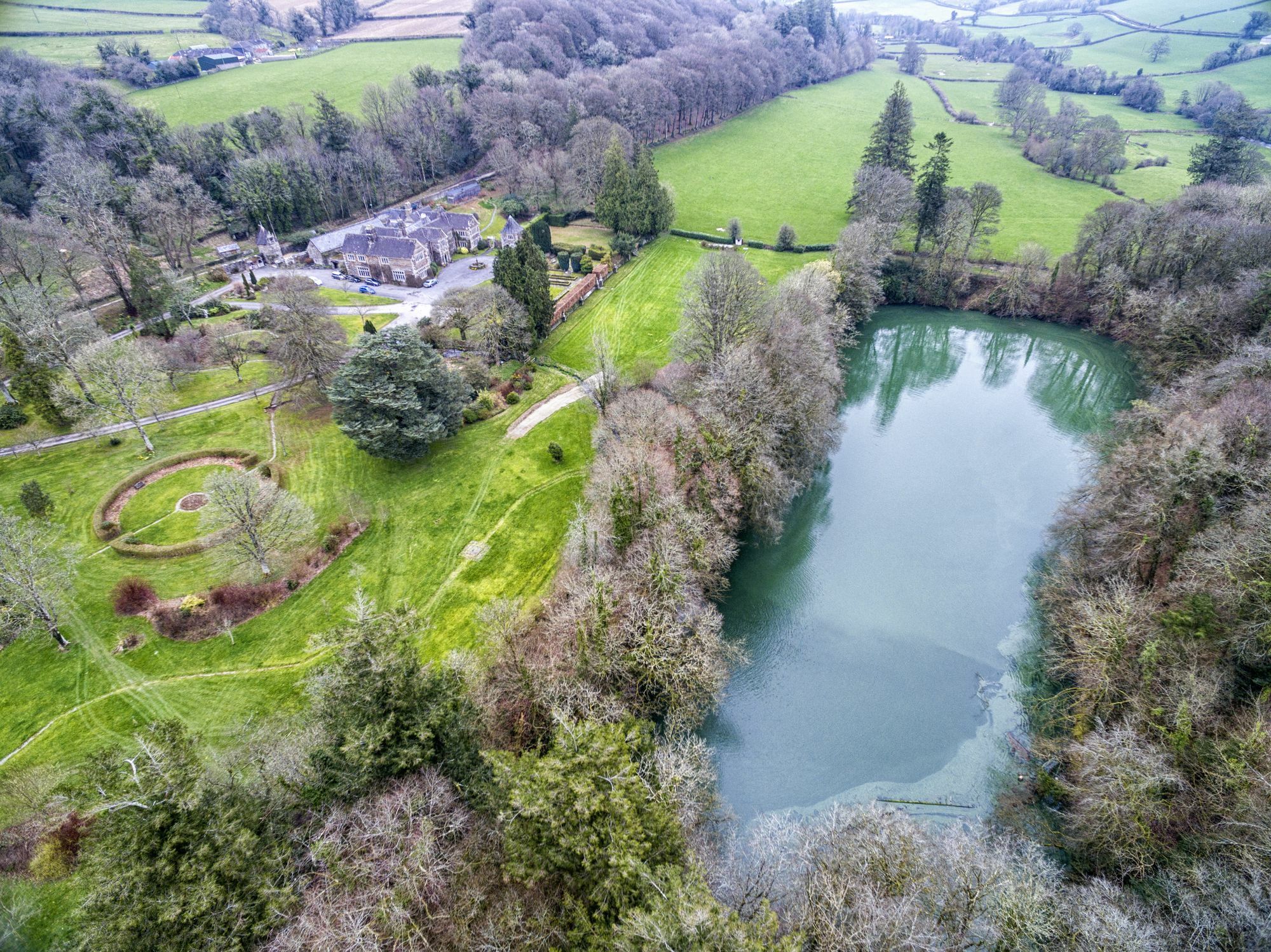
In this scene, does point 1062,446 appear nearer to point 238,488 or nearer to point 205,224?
A: point 238,488

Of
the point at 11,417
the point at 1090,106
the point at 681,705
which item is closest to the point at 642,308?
the point at 681,705

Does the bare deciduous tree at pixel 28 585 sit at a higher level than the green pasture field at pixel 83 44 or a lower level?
lower

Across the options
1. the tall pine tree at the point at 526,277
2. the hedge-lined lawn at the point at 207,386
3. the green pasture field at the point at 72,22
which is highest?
the green pasture field at the point at 72,22

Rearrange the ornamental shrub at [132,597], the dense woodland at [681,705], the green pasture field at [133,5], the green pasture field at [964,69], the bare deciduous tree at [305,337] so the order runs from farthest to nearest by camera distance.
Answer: the green pasture field at [964,69]
the green pasture field at [133,5]
the bare deciduous tree at [305,337]
the ornamental shrub at [132,597]
the dense woodland at [681,705]

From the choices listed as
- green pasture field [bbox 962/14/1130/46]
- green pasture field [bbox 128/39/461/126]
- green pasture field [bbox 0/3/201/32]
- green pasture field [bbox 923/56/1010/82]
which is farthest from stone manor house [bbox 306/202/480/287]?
green pasture field [bbox 962/14/1130/46]

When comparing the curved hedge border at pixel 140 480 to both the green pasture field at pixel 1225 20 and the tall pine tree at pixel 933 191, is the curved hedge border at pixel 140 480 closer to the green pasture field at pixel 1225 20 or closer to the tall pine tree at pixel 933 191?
the tall pine tree at pixel 933 191

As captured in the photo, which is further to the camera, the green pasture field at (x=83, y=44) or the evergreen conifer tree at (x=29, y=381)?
the green pasture field at (x=83, y=44)

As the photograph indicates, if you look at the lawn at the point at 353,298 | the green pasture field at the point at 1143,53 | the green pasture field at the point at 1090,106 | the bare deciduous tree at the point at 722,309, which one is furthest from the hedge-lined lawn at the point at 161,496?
the green pasture field at the point at 1143,53

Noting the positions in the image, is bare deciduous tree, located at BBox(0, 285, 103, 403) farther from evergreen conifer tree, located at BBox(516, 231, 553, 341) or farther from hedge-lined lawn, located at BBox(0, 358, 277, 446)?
evergreen conifer tree, located at BBox(516, 231, 553, 341)
